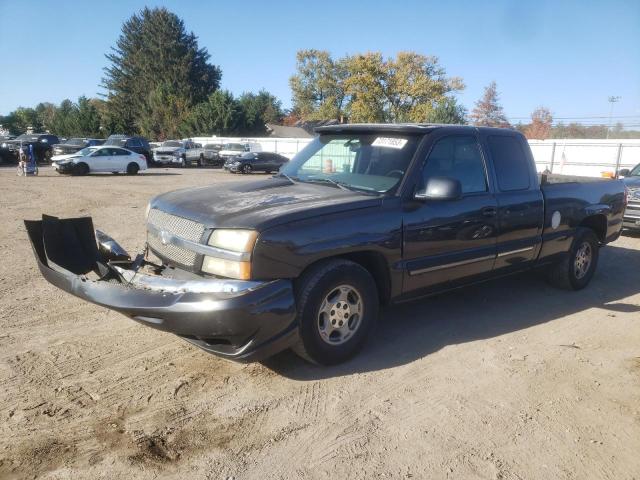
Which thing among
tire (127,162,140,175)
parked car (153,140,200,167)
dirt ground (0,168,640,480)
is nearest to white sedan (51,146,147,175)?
tire (127,162,140,175)

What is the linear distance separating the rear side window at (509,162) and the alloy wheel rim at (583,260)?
4.90ft

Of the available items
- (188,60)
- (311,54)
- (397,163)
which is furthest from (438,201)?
(311,54)

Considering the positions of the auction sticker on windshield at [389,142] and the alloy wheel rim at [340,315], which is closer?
the alloy wheel rim at [340,315]

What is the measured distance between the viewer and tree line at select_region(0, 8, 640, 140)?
2237 inches

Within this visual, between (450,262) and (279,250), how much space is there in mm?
1778

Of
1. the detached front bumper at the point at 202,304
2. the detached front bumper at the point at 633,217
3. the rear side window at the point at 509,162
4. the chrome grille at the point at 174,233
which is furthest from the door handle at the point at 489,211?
the detached front bumper at the point at 633,217

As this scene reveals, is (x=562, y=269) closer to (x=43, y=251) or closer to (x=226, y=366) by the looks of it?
(x=226, y=366)

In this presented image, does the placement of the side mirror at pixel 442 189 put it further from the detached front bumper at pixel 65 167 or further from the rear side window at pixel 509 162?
the detached front bumper at pixel 65 167

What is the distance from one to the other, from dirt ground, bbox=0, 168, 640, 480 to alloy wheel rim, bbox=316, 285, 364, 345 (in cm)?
28

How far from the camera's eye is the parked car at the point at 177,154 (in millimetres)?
33906

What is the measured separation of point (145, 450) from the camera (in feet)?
9.68

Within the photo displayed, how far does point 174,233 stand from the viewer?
390 centimetres

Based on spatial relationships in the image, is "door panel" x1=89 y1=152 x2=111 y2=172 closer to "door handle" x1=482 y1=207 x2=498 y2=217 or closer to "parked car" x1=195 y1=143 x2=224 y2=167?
"parked car" x1=195 y1=143 x2=224 y2=167

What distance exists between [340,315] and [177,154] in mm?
32691
